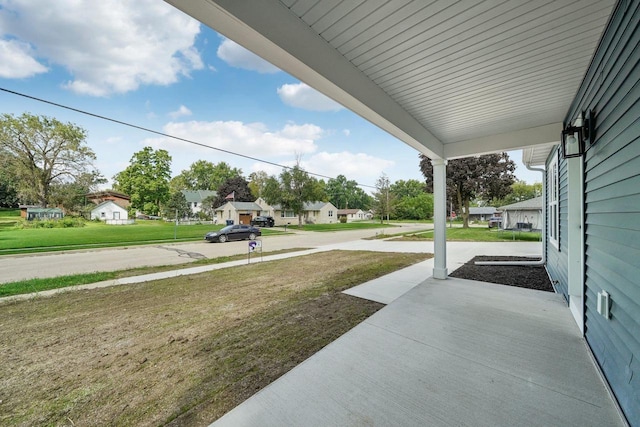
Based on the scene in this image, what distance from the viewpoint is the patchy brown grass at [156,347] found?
68.2 inches

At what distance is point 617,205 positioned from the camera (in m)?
1.66

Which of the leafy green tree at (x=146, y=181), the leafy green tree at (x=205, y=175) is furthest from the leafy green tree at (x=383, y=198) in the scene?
the leafy green tree at (x=205, y=175)

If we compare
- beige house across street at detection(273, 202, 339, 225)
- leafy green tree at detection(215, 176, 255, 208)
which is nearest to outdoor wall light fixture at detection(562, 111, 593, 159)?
beige house across street at detection(273, 202, 339, 225)

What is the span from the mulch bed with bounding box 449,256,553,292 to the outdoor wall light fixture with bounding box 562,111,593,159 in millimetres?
2907

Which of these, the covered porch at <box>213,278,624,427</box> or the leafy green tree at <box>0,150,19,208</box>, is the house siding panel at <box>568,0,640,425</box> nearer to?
the covered porch at <box>213,278,624,427</box>

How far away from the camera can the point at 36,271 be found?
6.54m

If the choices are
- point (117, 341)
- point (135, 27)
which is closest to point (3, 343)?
point (117, 341)

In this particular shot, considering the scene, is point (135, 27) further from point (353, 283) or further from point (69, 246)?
point (69, 246)

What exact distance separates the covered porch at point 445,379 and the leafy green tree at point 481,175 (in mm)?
16643

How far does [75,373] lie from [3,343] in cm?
151

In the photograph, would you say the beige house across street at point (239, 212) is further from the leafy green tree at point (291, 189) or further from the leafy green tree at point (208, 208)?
the leafy green tree at point (291, 189)

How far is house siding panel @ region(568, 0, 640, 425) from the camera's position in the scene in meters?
1.39

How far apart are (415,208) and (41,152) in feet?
129

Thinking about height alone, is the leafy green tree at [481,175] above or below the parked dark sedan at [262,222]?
above
